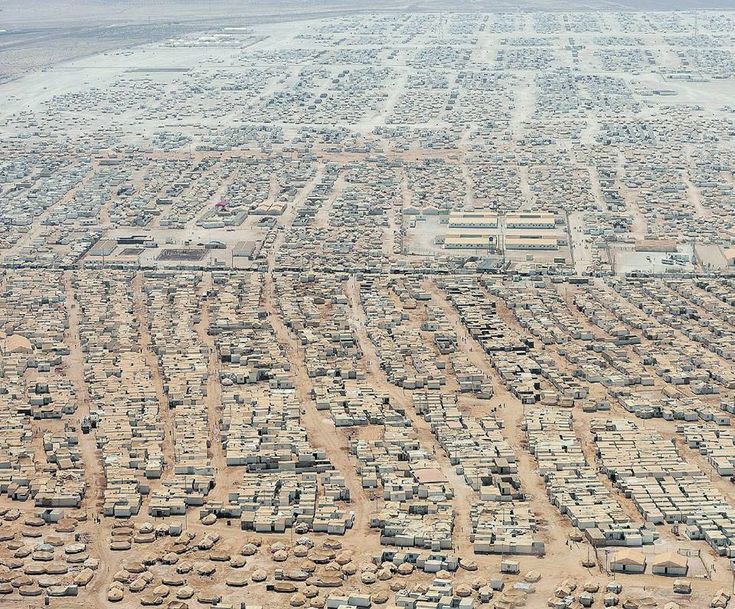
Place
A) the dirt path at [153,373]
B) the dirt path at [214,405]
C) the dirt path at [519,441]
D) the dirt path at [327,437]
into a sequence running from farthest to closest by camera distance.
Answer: the dirt path at [153,373], the dirt path at [214,405], the dirt path at [327,437], the dirt path at [519,441]

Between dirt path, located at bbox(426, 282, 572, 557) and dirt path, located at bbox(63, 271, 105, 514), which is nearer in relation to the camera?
dirt path, located at bbox(426, 282, 572, 557)

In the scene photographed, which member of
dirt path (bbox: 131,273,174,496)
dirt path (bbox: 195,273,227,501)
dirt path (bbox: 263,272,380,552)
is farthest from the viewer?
dirt path (bbox: 131,273,174,496)

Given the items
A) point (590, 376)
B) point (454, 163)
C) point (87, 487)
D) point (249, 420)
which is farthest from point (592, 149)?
point (87, 487)

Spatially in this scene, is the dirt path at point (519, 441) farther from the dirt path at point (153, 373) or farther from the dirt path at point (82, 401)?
the dirt path at point (82, 401)

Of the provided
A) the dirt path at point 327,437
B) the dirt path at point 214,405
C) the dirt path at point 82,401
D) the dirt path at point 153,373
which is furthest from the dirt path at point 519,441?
the dirt path at point 82,401

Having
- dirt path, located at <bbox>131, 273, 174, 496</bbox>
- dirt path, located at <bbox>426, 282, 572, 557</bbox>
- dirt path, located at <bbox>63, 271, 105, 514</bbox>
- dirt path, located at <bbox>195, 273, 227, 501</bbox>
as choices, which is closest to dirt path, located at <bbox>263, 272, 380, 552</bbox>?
dirt path, located at <bbox>195, 273, 227, 501</bbox>

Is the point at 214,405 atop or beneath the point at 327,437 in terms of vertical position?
beneath

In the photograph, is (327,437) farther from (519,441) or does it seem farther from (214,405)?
(519,441)

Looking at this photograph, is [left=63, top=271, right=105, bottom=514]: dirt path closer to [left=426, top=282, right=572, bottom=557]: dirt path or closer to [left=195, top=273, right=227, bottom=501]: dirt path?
[left=195, top=273, right=227, bottom=501]: dirt path

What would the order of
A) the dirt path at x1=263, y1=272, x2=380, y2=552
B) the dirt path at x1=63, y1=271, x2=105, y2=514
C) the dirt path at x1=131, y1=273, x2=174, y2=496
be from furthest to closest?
the dirt path at x1=131, y1=273, x2=174, y2=496 < the dirt path at x1=63, y1=271, x2=105, y2=514 < the dirt path at x1=263, y1=272, x2=380, y2=552

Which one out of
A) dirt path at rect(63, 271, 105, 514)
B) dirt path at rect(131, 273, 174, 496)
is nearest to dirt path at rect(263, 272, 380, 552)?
dirt path at rect(131, 273, 174, 496)

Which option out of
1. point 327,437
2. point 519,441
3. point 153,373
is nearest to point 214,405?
point 153,373
